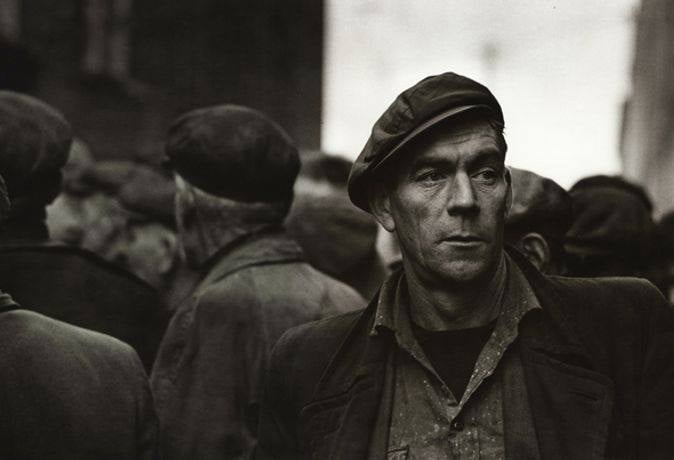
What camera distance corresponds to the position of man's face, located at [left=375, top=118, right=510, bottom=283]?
3.88 m

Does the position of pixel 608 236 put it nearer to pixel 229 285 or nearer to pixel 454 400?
pixel 229 285

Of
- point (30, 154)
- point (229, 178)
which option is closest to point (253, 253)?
point (229, 178)

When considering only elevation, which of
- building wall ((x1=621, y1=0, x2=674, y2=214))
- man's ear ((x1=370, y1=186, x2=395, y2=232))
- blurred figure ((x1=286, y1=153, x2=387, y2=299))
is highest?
man's ear ((x1=370, y1=186, x2=395, y2=232))

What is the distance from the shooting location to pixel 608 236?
5.95m

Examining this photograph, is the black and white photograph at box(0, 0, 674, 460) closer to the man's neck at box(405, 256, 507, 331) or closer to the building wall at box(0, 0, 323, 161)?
the man's neck at box(405, 256, 507, 331)

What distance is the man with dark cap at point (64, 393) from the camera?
4020 millimetres

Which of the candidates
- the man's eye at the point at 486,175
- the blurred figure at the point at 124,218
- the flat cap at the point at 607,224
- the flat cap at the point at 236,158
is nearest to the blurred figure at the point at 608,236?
the flat cap at the point at 607,224

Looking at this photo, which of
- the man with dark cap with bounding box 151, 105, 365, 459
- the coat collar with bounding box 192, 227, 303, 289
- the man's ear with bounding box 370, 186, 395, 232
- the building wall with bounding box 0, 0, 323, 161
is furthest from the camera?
the building wall with bounding box 0, 0, 323, 161

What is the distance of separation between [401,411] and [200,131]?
7.46ft

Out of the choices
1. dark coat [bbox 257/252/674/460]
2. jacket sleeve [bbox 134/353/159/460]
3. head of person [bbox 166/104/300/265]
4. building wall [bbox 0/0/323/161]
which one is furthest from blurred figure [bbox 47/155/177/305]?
building wall [bbox 0/0/323/161]

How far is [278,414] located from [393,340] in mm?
429

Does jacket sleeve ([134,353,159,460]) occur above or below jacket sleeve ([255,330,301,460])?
below

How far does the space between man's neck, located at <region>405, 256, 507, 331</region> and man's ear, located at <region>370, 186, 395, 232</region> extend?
0.90 ft

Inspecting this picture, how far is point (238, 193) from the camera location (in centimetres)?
578
